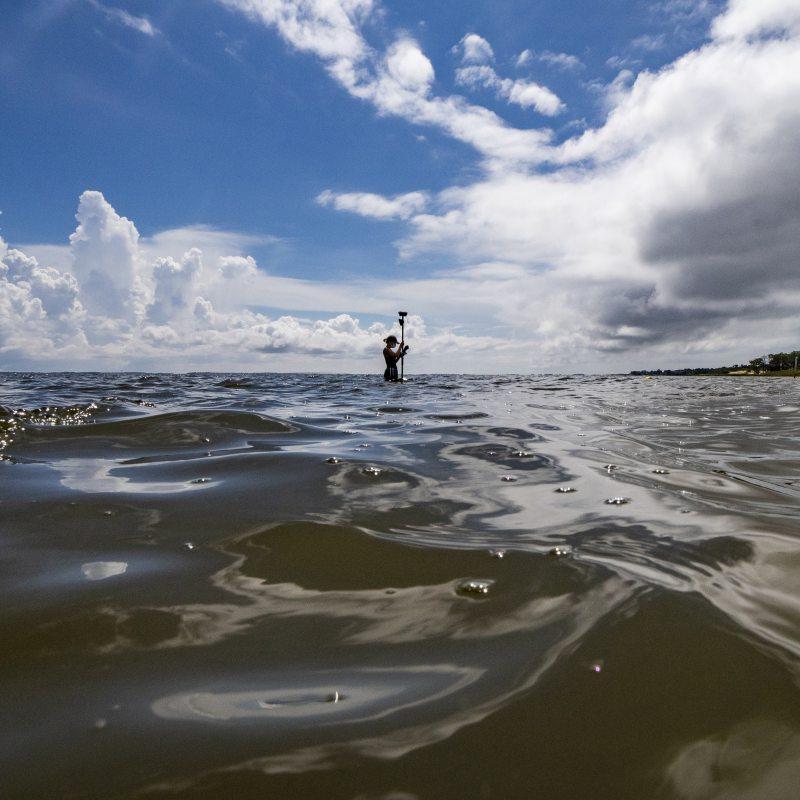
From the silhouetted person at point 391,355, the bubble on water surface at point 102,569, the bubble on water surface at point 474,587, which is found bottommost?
the bubble on water surface at point 102,569

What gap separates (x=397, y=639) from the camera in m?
1.64

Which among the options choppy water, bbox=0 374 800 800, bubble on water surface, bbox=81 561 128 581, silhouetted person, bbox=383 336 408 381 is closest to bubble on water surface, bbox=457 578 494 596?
choppy water, bbox=0 374 800 800

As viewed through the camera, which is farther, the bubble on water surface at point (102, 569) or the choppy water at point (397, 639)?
the bubble on water surface at point (102, 569)

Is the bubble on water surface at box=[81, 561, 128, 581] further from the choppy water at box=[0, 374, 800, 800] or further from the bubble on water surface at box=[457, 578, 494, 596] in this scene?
the bubble on water surface at box=[457, 578, 494, 596]

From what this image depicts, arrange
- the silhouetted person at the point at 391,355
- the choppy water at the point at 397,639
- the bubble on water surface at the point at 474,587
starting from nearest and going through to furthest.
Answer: the choppy water at the point at 397,639 < the bubble on water surface at the point at 474,587 < the silhouetted person at the point at 391,355

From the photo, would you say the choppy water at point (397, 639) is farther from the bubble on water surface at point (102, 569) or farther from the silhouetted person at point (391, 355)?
the silhouetted person at point (391, 355)

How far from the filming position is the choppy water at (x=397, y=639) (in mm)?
1069

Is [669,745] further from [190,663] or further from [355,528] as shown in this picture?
[355,528]

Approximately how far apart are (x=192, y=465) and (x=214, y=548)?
2.08 metres

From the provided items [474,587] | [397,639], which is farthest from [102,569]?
[474,587]

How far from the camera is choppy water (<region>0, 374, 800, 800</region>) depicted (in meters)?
1.07

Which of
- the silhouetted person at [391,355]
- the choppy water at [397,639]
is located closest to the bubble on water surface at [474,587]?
the choppy water at [397,639]

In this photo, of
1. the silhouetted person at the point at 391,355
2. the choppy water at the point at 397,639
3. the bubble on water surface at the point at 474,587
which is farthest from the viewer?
the silhouetted person at the point at 391,355

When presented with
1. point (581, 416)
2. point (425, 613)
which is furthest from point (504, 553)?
point (581, 416)
